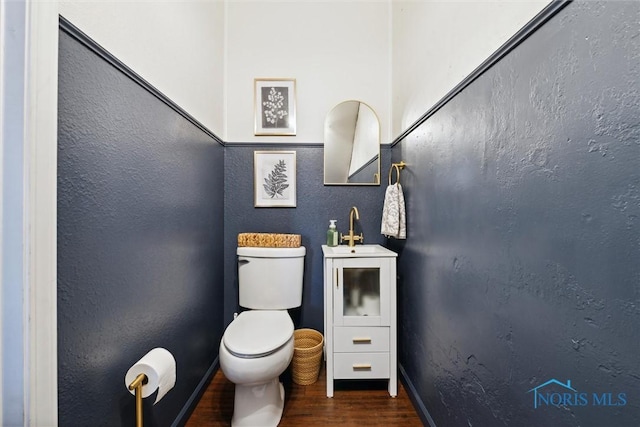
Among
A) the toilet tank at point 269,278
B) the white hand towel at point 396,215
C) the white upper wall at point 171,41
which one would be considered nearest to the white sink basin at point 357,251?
the white hand towel at point 396,215

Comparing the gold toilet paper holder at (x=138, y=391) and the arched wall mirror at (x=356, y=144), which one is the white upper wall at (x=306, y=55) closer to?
the arched wall mirror at (x=356, y=144)

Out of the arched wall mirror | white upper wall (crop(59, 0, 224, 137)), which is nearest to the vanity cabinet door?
the arched wall mirror

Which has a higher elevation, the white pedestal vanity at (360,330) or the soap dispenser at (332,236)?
the soap dispenser at (332,236)

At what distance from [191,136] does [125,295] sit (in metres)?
0.84

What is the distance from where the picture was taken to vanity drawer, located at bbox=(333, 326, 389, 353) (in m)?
1.43

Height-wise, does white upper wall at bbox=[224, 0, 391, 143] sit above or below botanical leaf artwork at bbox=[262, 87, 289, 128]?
above

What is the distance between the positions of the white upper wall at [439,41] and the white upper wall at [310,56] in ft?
0.48

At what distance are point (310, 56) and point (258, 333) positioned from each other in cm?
187

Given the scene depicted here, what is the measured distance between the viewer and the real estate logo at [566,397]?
470 mm

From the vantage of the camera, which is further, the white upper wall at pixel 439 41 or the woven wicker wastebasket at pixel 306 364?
the woven wicker wastebasket at pixel 306 364

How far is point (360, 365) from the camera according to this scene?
56.4 inches

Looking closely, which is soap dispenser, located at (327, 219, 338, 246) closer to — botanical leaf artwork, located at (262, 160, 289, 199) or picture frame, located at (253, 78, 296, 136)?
botanical leaf artwork, located at (262, 160, 289, 199)

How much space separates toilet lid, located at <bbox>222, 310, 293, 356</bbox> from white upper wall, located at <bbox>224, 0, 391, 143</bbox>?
1.22 meters

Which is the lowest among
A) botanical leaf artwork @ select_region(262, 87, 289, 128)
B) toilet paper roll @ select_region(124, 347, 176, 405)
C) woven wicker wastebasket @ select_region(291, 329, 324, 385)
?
woven wicker wastebasket @ select_region(291, 329, 324, 385)
